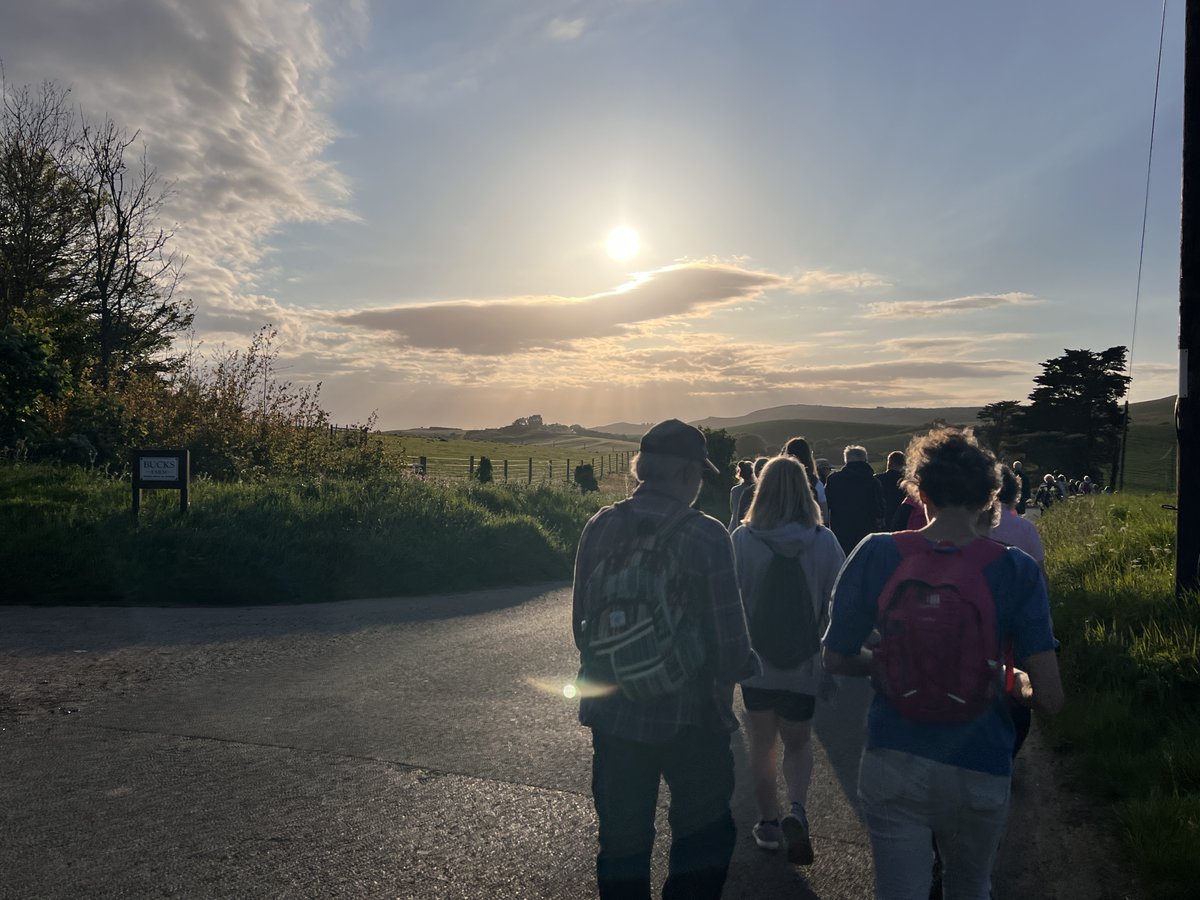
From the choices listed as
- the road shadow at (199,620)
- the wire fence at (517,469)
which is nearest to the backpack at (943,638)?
the road shadow at (199,620)

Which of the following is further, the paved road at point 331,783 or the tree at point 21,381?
the tree at point 21,381

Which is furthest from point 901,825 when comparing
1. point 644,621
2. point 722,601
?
point 644,621

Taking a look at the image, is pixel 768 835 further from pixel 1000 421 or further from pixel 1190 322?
pixel 1000 421

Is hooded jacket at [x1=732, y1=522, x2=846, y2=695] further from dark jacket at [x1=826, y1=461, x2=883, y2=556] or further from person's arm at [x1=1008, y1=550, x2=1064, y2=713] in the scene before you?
dark jacket at [x1=826, y1=461, x2=883, y2=556]

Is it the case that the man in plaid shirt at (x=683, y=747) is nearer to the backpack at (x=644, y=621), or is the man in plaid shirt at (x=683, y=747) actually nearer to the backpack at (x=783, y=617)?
the backpack at (x=644, y=621)

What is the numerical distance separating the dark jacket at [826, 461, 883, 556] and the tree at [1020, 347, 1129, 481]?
75.7 m

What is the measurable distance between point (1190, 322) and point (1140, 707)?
4.08 m

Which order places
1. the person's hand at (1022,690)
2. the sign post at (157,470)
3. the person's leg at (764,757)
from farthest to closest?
the sign post at (157,470)
the person's leg at (764,757)
the person's hand at (1022,690)

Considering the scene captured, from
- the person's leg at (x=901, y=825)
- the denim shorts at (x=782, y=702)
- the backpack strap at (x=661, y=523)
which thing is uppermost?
the backpack strap at (x=661, y=523)

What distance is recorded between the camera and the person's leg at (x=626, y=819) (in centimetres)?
315

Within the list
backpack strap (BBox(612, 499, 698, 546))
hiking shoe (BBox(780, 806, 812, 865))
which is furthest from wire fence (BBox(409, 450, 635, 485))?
backpack strap (BBox(612, 499, 698, 546))

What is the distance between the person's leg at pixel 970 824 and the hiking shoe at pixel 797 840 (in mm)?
1620

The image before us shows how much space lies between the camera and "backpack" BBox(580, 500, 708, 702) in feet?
10.2

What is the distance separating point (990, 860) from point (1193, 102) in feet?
27.3
